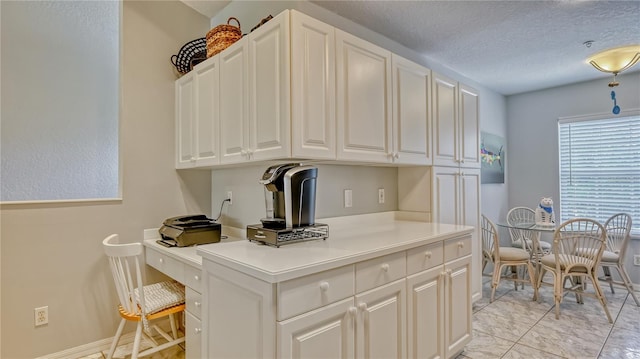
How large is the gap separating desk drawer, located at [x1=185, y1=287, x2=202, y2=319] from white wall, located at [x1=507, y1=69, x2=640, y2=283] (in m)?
4.68

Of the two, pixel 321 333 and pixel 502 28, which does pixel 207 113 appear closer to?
pixel 321 333

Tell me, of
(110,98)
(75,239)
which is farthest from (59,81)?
(75,239)

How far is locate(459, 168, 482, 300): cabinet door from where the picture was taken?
9.93ft

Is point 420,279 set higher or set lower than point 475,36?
lower

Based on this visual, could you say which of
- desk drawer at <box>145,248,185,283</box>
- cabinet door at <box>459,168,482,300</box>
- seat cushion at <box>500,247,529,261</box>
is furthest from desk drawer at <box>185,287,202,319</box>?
seat cushion at <box>500,247,529,261</box>

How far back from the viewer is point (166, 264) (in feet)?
7.29

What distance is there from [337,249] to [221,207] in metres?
1.50

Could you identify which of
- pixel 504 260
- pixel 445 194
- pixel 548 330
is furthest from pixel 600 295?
pixel 445 194

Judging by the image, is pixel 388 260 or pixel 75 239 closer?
pixel 388 260

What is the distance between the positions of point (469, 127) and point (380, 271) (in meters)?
2.05

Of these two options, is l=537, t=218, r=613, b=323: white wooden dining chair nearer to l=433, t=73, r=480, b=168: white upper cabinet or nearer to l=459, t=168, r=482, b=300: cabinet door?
l=459, t=168, r=482, b=300: cabinet door

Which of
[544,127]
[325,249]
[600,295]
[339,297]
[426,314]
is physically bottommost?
[600,295]

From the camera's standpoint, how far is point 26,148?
237 cm

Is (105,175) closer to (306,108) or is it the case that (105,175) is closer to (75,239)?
(75,239)
